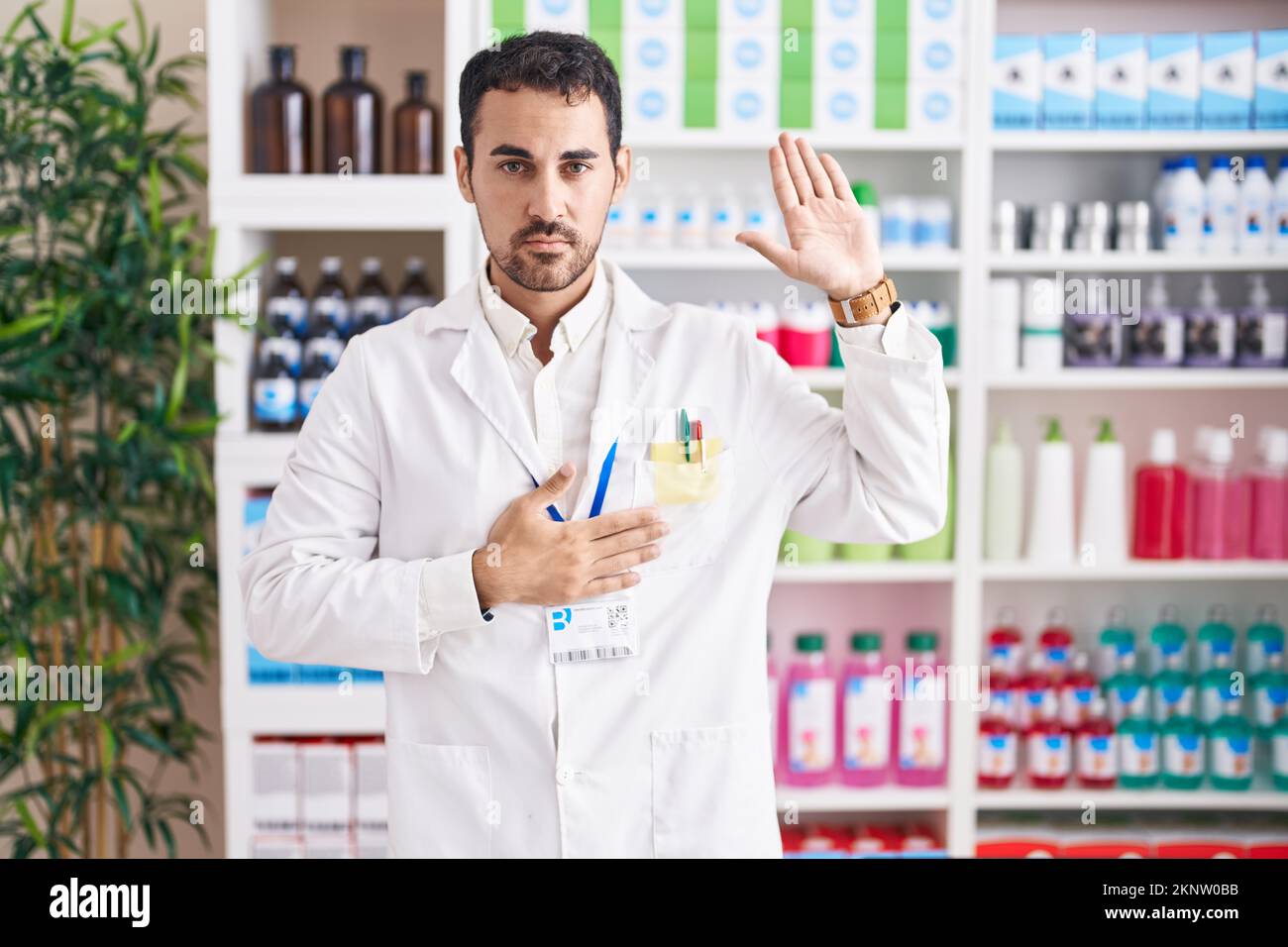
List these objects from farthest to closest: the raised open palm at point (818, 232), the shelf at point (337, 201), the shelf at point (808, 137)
→ 1. the shelf at point (808, 137)
2. the shelf at point (337, 201)
3. the raised open palm at point (818, 232)

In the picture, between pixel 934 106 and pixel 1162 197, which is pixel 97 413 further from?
pixel 1162 197

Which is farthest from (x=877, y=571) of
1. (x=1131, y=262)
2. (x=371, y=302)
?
(x=371, y=302)

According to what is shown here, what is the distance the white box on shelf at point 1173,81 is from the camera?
267 centimetres

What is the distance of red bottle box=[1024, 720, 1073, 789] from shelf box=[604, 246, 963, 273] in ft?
3.70

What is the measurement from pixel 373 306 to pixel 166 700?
107cm

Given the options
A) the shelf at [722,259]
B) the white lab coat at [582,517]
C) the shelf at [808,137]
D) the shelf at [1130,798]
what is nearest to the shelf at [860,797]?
the shelf at [1130,798]

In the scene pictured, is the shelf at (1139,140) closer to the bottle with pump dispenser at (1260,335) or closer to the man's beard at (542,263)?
the bottle with pump dispenser at (1260,335)

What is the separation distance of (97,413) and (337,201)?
751 mm

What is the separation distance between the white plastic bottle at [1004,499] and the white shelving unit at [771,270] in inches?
1.5

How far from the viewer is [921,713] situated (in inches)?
110

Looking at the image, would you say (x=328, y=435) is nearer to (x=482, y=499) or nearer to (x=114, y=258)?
(x=482, y=499)

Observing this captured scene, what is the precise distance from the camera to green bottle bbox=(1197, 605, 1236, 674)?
2.84 m

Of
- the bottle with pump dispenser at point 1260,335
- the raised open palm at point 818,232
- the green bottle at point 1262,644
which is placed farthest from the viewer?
the green bottle at point 1262,644
